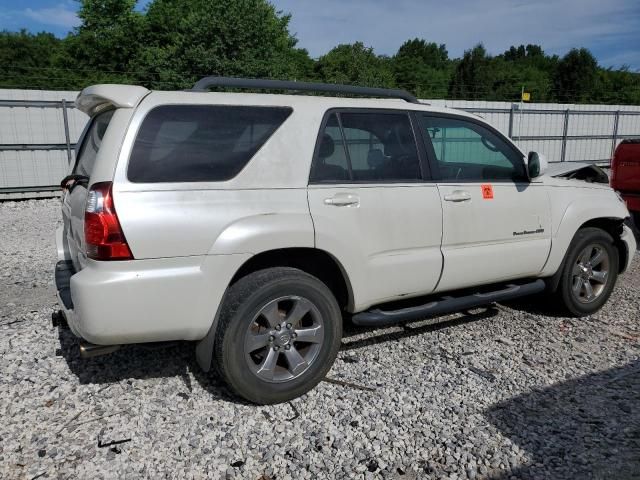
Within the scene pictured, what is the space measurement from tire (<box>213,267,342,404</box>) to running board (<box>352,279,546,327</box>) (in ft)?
0.91

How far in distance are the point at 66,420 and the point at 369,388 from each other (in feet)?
5.95

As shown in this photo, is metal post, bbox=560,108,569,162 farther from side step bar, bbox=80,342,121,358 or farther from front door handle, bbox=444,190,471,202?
side step bar, bbox=80,342,121,358

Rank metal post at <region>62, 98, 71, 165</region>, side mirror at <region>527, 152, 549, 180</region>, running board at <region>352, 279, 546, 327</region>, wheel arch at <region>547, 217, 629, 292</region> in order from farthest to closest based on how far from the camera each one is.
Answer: metal post at <region>62, 98, 71, 165</region>
wheel arch at <region>547, 217, 629, 292</region>
side mirror at <region>527, 152, 549, 180</region>
running board at <region>352, 279, 546, 327</region>

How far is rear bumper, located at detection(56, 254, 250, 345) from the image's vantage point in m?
2.82

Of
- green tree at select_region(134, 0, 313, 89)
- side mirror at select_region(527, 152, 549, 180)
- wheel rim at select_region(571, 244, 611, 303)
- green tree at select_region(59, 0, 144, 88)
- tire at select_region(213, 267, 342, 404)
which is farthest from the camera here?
green tree at select_region(59, 0, 144, 88)

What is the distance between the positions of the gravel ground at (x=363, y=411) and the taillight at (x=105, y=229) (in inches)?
40.6

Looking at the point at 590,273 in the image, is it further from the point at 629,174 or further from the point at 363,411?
the point at 629,174

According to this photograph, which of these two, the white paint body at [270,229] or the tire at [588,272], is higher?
the white paint body at [270,229]

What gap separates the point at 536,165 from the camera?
4.20 metres

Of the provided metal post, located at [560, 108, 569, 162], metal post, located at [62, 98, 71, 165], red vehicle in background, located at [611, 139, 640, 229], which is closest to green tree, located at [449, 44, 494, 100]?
metal post, located at [560, 108, 569, 162]

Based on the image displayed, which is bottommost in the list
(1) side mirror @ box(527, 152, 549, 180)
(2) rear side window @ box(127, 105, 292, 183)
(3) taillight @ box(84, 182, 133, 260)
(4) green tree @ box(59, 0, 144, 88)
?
(3) taillight @ box(84, 182, 133, 260)

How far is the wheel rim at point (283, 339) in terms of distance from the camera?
3240 millimetres

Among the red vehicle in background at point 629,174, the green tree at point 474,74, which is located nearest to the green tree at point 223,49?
the red vehicle in background at point 629,174

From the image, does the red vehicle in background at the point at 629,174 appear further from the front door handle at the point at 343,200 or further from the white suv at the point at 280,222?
the front door handle at the point at 343,200
